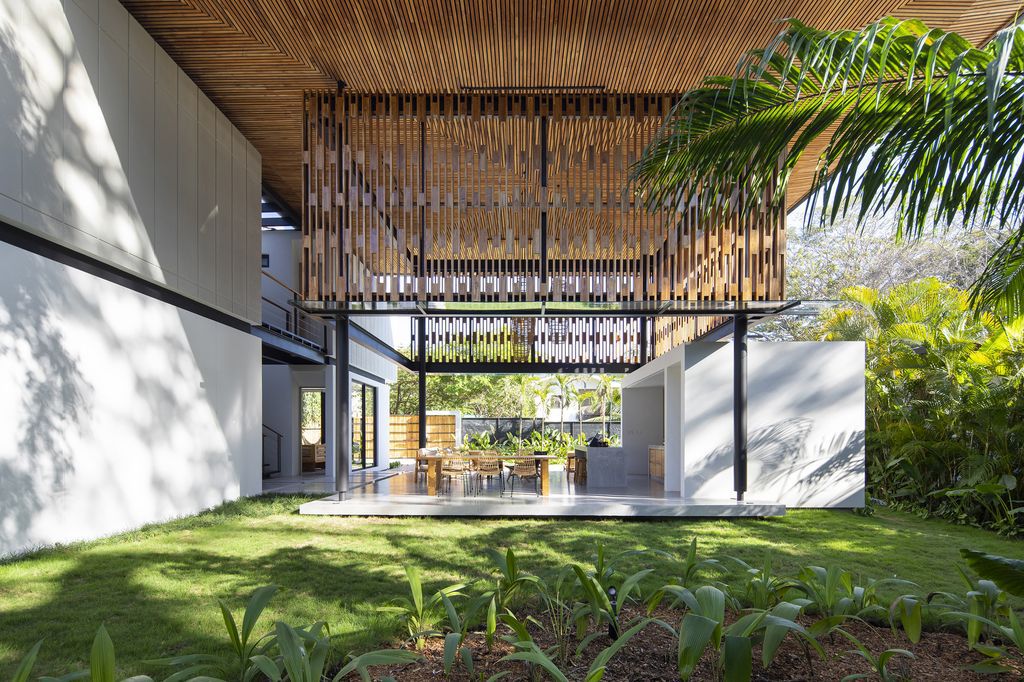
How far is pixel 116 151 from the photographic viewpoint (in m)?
8.21

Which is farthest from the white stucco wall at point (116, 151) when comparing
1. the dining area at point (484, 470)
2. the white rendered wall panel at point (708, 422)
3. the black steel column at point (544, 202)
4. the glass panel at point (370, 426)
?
the glass panel at point (370, 426)

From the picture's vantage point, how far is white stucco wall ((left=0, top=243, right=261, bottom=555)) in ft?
22.1

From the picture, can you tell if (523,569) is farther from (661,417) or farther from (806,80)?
(661,417)

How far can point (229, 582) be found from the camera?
6.05 m

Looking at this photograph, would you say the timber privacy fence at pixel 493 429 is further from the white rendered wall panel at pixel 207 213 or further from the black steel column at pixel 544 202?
the black steel column at pixel 544 202

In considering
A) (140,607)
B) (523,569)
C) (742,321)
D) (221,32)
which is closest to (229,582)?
(140,607)

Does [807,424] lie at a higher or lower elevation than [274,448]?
higher

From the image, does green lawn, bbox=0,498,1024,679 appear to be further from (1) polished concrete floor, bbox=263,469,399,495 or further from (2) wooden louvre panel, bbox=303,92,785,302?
(2) wooden louvre panel, bbox=303,92,785,302

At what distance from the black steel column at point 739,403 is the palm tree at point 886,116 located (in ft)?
24.2

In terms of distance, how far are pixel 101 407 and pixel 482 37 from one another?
5.89 m

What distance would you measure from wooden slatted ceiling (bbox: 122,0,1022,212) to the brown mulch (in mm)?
6469

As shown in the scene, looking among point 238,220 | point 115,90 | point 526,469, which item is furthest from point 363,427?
point 115,90

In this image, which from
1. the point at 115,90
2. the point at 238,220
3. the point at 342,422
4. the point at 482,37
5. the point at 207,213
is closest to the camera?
the point at 115,90

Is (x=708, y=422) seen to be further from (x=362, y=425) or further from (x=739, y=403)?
(x=362, y=425)
